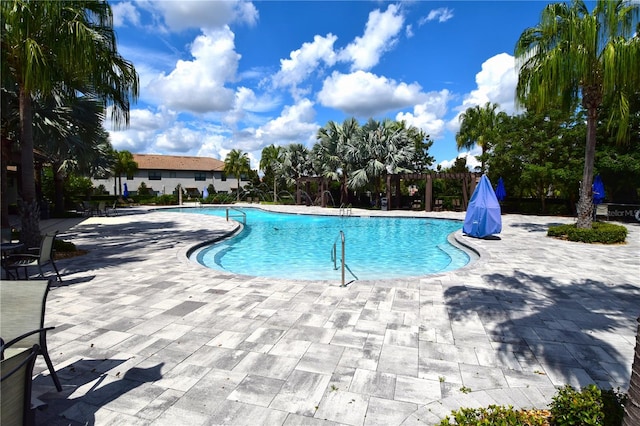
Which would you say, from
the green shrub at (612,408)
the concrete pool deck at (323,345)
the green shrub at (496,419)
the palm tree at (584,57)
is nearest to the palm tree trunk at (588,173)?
the palm tree at (584,57)

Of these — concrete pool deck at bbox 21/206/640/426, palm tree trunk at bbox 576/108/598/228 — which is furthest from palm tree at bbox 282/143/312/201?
concrete pool deck at bbox 21/206/640/426

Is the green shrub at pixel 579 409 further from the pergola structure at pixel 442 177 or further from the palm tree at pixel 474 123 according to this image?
the palm tree at pixel 474 123

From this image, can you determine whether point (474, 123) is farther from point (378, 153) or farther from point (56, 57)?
point (56, 57)

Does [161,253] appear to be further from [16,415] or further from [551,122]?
[551,122]

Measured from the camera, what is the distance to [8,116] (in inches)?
485

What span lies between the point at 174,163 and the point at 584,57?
53.2 m

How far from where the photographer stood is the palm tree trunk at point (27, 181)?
9133 mm

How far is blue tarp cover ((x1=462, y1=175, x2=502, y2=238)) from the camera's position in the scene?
13.0 m

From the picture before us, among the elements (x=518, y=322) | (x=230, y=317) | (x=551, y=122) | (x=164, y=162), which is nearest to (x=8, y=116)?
(x=230, y=317)

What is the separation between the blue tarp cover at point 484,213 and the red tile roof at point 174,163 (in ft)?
157

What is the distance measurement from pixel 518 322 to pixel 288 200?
118 feet

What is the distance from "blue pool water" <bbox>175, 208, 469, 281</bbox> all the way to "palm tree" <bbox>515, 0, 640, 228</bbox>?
20.8ft

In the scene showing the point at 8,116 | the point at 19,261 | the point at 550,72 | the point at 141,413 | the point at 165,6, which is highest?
the point at 165,6

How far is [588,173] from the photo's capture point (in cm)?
1247
